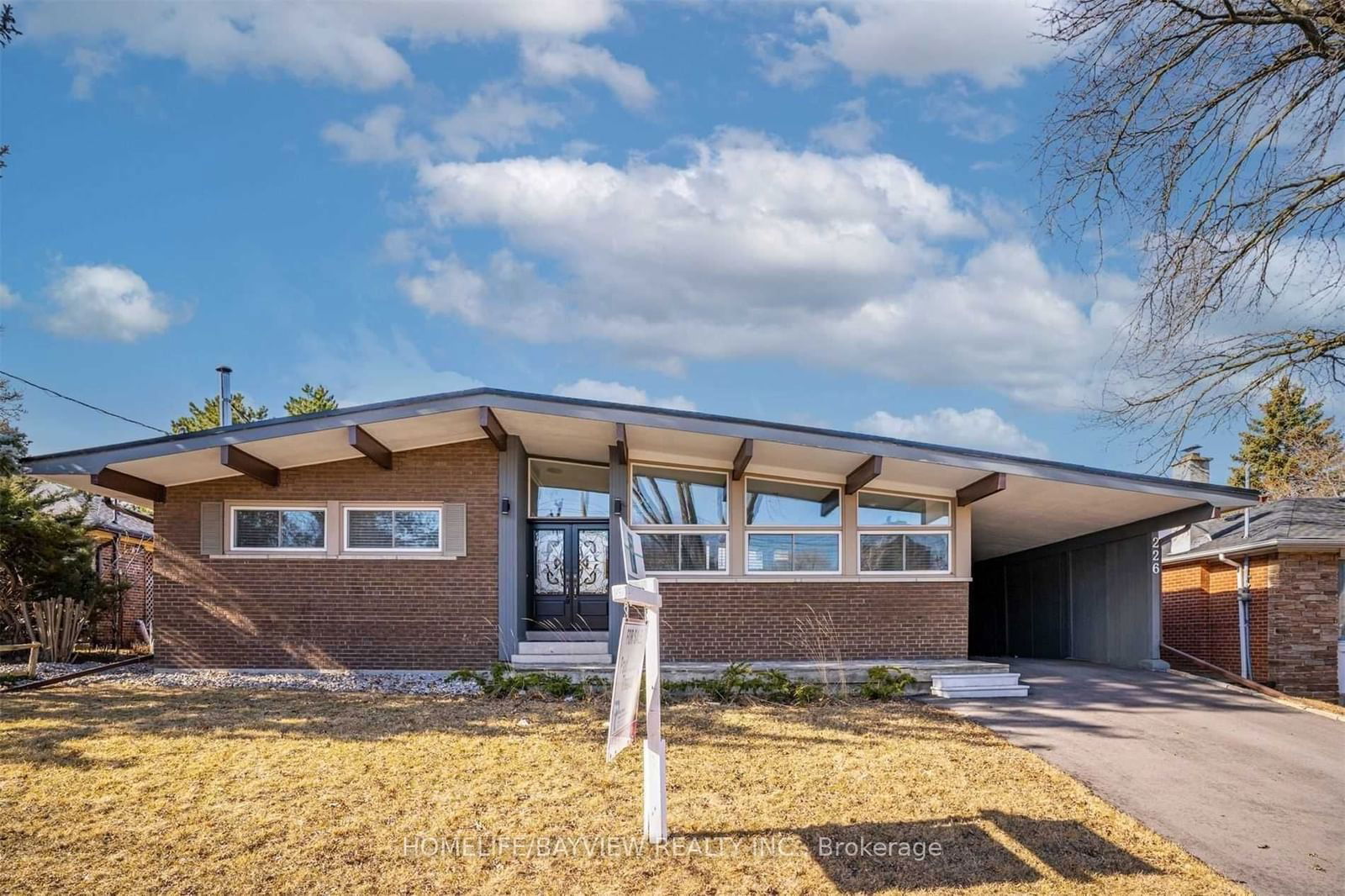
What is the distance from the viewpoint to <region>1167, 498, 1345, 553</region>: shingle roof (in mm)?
12445

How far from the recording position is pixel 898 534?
38.3 ft

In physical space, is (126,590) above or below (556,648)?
above

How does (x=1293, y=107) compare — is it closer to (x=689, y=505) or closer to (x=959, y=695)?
(x=959, y=695)

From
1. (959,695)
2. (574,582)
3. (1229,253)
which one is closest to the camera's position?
(1229,253)

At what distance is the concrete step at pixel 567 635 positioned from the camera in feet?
40.3

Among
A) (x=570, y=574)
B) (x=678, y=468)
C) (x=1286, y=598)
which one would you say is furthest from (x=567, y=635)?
(x=1286, y=598)

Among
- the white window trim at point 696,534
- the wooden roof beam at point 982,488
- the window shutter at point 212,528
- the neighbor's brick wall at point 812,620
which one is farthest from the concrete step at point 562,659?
the wooden roof beam at point 982,488

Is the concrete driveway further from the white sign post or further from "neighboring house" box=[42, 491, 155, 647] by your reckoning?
"neighboring house" box=[42, 491, 155, 647]

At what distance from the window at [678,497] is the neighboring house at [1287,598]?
25.0 feet

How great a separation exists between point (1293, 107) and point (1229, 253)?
42.7 inches

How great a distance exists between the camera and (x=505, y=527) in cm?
1183

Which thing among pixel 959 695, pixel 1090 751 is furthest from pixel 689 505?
pixel 1090 751

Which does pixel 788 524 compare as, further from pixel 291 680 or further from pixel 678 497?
pixel 291 680

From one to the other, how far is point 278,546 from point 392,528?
4.94ft
